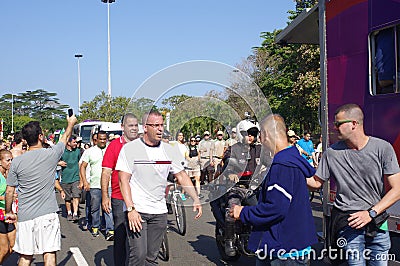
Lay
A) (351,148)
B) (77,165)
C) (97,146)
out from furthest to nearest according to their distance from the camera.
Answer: (77,165) < (97,146) < (351,148)

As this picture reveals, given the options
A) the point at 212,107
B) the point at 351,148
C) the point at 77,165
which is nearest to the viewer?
the point at 351,148

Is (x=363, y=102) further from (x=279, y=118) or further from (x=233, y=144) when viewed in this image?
(x=279, y=118)

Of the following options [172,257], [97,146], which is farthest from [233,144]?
[97,146]

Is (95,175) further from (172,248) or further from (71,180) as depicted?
(172,248)

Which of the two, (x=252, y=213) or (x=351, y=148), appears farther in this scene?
(x=351, y=148)

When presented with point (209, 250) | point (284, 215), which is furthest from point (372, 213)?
point (209, 250)

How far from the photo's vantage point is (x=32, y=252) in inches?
220

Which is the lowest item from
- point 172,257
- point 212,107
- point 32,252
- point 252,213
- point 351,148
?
point 172,257

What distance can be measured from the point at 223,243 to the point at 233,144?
2213 millimetres

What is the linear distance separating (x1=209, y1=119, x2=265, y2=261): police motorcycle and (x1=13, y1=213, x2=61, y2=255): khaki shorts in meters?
1.77

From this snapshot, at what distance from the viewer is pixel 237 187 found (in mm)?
6453

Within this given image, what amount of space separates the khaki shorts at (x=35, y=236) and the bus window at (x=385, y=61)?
150 inches

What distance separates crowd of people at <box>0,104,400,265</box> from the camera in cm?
396

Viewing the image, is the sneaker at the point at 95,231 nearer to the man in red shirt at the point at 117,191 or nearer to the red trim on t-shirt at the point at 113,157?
the man in red shirt at the point at 117,191
